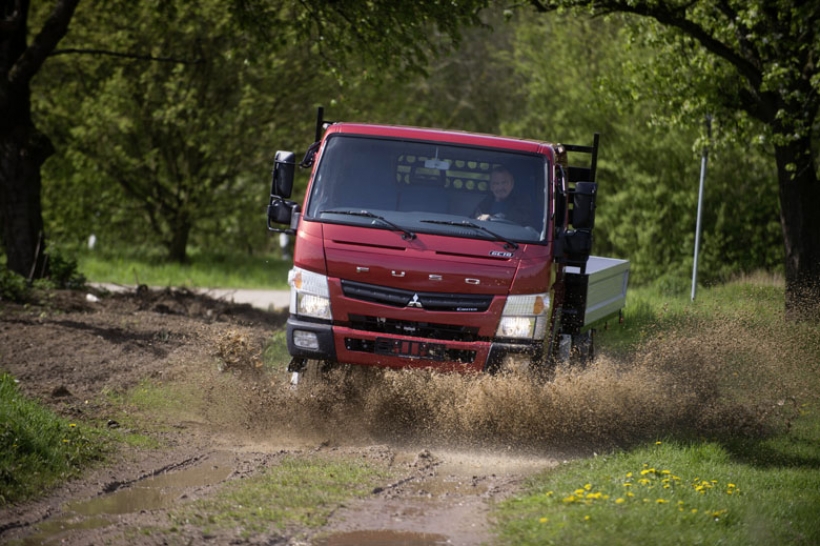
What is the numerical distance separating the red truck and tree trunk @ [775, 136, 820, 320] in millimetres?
6876

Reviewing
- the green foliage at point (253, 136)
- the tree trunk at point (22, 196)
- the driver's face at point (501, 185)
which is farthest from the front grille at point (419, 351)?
the green foliage at point (253, 136)

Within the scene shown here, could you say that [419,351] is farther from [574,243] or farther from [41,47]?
[41,47]

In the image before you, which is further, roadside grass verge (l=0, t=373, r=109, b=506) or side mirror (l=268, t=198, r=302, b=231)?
side mirror (l=268, t=198, r=302, b=231)

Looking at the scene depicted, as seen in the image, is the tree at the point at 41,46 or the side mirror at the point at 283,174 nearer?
the side mirror at the point at 283,174

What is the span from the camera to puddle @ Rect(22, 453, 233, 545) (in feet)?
20.5

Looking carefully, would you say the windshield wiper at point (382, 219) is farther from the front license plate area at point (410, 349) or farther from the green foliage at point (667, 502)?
the green foliage at point (667, 502)

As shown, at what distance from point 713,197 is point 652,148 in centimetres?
159

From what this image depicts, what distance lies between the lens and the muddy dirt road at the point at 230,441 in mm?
6312

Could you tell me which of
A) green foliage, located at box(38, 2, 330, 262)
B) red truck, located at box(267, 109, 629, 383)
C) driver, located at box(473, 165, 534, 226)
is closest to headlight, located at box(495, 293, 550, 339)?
red truck, located at box(267, 109, 629, 383)

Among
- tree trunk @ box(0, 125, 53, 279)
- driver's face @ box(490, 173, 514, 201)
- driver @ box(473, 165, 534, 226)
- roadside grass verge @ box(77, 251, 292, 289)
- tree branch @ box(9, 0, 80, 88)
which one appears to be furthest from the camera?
roadside grass verge @ box(77, 251, 292, 289)

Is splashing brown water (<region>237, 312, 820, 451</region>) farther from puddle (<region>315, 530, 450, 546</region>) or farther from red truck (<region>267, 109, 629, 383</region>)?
puddle (<region>315, 530, 450, 546</region>)

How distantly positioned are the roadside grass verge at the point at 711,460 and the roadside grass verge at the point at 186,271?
12.0 metres

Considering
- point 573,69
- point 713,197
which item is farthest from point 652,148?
point 573,69

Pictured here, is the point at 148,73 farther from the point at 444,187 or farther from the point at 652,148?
the point at 444,187
